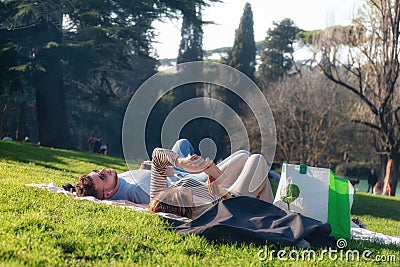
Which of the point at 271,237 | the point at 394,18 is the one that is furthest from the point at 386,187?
the point at 271,237

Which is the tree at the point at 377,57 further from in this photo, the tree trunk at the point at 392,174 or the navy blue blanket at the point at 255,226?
the navy blue blanket at the point at 255,226

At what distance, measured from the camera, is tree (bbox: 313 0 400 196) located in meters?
17.8

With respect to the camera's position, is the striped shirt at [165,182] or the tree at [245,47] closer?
the striped shirt at [165,182]

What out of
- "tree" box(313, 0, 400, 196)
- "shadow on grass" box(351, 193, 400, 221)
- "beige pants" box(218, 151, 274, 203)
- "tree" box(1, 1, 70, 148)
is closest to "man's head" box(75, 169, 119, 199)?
"beige pants" box(218, 151, 274, 203)

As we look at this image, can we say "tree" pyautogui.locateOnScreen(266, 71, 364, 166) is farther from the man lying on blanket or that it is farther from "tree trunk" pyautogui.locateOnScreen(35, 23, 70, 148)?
the man lying on blanket

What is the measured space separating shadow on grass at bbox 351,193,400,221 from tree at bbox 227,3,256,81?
1046 inches

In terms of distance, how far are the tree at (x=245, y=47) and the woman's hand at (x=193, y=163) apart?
117 ft

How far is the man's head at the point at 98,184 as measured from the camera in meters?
5.95

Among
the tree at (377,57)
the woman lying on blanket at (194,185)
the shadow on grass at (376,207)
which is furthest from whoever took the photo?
the tree at (377,57)

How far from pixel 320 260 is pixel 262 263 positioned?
0.50m

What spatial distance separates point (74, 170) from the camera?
40.0 feet

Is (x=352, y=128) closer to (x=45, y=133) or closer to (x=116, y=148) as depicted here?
(x=116, y=148)

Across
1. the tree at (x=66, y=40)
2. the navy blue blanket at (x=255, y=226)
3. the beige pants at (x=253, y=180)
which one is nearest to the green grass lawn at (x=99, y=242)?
the navy blue blanket at (x=255, y=226)

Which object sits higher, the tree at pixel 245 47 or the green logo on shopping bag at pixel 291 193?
the tree at pixel 245 47
